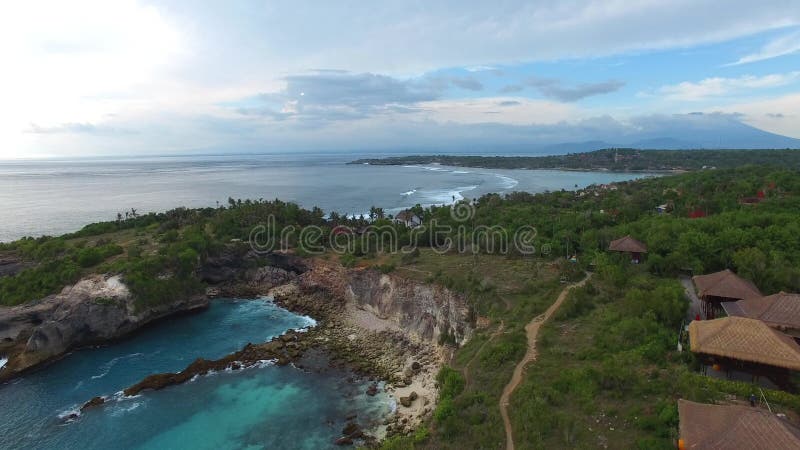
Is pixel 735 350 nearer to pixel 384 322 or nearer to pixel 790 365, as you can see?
pixel 790 365

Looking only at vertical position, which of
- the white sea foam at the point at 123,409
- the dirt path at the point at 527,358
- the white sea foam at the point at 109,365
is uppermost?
the dirt path at the point at 527,358

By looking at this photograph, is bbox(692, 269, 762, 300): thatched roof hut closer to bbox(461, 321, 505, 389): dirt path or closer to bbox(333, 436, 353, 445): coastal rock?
bbox(461, 321, 505, 389): dirt path

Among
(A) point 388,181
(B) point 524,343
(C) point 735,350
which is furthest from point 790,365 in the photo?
(A) point 388,181

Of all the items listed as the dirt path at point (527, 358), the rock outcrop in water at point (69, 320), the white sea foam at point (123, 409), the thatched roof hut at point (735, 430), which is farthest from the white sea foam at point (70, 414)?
the thatched roof hut at point (735, 430)

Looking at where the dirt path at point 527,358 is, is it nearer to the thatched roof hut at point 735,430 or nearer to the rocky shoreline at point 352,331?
the thatched roof hut at point 735,430

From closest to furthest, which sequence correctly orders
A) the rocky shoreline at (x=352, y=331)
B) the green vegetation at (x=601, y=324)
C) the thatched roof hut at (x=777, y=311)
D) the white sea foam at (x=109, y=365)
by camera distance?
the green vegetation at (x=601, y=324) → the thatched roof hut at (x=777, y=311) → the rocky shoreline at (x=352, y=331) → the white sea foam at (x=109, y=365)

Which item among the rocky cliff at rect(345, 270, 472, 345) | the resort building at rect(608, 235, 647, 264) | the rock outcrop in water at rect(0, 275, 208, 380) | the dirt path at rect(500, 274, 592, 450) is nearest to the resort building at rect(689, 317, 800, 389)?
the dirt path at rect(500, 274, 592, 450)
